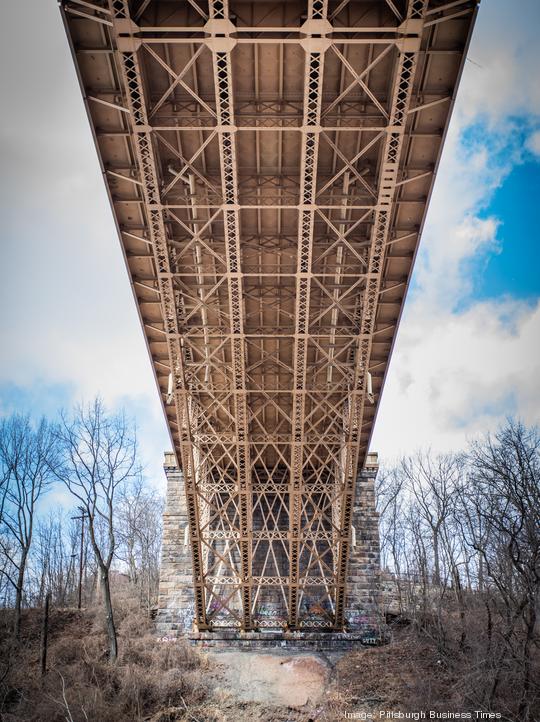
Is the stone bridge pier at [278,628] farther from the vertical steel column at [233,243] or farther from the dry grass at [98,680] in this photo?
the vertical steel column at [233,243]

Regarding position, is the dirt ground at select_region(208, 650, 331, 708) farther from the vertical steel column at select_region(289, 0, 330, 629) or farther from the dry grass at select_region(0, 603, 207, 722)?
the vertical steel column at select_region(289, 0, 330, 629)

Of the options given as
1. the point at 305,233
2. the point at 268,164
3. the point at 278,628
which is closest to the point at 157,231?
the point at 268,164

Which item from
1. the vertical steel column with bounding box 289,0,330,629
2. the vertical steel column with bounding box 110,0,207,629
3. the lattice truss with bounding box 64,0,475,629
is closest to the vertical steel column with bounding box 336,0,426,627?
the lattice truss with bounding box 64,0,475,629

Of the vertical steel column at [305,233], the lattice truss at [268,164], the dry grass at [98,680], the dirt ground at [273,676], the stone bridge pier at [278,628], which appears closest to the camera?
the vertical steel column at [305,233]

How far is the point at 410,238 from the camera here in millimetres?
14992

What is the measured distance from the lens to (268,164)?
14.1 meters

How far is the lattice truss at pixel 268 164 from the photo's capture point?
36.4 feet

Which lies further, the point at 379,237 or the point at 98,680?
the point at 98,680

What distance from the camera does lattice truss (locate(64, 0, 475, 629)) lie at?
1109 centimetres

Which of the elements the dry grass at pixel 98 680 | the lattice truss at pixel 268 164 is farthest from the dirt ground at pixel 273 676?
the lattice truss at pixel 268 164

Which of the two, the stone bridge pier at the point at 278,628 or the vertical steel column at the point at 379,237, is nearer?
the vertical steel column at the point at 379,237

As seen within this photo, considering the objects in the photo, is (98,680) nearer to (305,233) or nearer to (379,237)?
(305,233)

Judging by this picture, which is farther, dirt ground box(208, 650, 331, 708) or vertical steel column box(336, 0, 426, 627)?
dirt ground box(208, 650, 331, 708)

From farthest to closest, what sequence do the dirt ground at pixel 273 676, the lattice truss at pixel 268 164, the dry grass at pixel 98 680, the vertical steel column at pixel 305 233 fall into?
the dirt ground at pixel 273 676
the dry grass at pixel 98 680
the lattice truss at pixel 268 164
the vertical steel column at pixel 305 233
